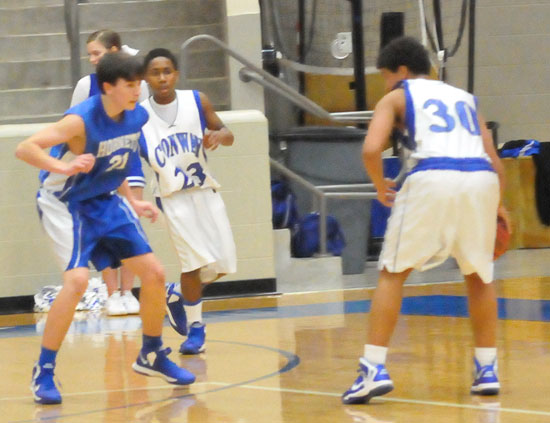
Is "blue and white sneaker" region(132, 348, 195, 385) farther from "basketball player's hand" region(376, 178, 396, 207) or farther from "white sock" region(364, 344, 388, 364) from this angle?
"basketball player's hand" region(376, 178, 396, 207)

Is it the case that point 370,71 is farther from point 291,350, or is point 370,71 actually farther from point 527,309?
point 291,350

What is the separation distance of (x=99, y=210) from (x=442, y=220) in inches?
58.4

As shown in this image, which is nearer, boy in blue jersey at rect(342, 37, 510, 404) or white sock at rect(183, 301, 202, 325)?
boy in blue jersey at rect(342, 37, 510, 404)

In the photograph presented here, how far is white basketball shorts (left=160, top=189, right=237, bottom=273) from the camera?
6105mm

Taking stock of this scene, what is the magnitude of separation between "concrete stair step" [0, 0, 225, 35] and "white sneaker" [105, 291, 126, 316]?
3559 millimetres

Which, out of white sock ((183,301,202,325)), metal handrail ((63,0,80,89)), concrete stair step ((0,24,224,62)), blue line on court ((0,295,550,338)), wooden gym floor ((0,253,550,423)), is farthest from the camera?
concrete stair step ((0,24,224,62))

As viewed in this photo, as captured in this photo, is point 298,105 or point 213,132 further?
point 298,105

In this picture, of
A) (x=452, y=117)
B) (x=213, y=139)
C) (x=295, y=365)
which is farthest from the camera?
(x=213, y=139)

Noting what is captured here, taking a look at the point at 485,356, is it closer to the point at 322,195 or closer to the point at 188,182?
the point at 188,182

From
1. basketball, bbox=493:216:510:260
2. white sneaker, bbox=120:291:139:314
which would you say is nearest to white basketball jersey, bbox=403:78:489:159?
basketball, bbox=493:216:510:260

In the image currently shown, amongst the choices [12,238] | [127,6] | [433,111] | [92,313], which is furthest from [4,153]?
[433,111]

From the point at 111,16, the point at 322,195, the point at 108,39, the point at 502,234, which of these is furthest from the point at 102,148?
the point at 111,16

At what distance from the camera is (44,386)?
4867mm

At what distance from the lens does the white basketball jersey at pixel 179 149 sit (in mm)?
6070
